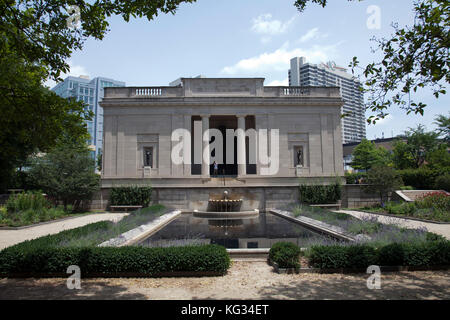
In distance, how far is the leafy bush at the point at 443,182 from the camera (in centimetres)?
2669

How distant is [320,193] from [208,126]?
13222 mm

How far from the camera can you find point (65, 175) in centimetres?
2209

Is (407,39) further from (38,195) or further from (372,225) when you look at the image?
(38,195)

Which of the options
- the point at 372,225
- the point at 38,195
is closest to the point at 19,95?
the point at 372,225

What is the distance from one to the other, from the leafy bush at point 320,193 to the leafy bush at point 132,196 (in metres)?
12.4

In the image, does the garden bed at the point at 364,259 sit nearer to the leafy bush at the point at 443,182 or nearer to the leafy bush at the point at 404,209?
the leafy bush at the point at 404,209

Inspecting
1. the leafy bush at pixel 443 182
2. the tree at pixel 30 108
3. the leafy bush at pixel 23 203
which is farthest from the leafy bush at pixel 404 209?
the leafy bush at pixel 23 203

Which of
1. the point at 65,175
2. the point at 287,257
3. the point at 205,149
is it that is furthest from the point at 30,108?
the point at 205,149

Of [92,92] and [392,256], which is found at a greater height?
[92,92]

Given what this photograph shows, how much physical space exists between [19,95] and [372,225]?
11.6 m

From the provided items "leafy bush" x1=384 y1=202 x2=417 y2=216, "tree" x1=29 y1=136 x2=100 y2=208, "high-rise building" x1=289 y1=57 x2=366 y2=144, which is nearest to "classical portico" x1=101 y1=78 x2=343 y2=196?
"tree" x1=29 y1=136 x2=100 y2=208
